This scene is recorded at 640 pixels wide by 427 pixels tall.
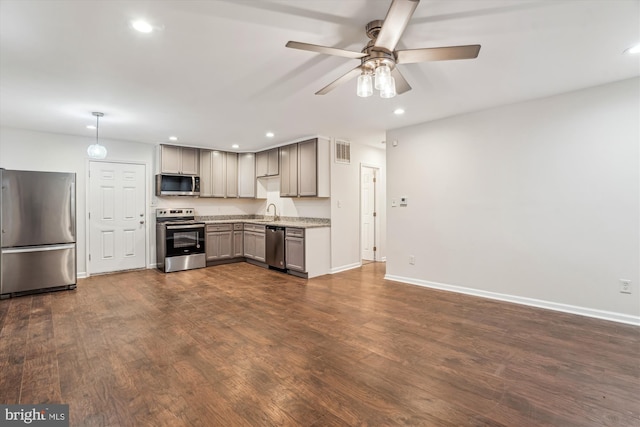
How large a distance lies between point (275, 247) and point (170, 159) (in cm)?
283

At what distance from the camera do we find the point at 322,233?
5.46 meters

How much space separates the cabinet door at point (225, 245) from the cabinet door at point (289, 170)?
1.58 m

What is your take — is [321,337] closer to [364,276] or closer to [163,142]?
[364,276]

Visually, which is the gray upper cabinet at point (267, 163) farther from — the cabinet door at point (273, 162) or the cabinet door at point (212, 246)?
the cabinet door at point (212, 246)

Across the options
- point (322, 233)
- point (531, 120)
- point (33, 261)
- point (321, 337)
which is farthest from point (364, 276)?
point (33, 261)

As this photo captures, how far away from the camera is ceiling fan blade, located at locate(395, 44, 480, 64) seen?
5.91 ft

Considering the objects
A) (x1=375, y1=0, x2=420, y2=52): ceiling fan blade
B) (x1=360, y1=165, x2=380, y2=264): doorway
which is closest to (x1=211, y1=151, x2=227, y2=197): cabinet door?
(x1=360, y1=165, x2=380, y2=264): doorway

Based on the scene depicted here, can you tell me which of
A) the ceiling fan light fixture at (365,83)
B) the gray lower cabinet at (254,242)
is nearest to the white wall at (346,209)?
the gray lower cabinet at (254,242)

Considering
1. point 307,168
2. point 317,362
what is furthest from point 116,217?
point 317,362

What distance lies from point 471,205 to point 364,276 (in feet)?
7.14

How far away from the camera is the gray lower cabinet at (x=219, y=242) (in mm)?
6238

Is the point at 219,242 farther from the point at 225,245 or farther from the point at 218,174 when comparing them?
the point at 218,174

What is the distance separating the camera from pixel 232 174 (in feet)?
22.7

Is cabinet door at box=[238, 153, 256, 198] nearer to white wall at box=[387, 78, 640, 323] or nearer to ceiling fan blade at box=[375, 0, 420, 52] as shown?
white wall at box=[387, 78, 640, 323]
